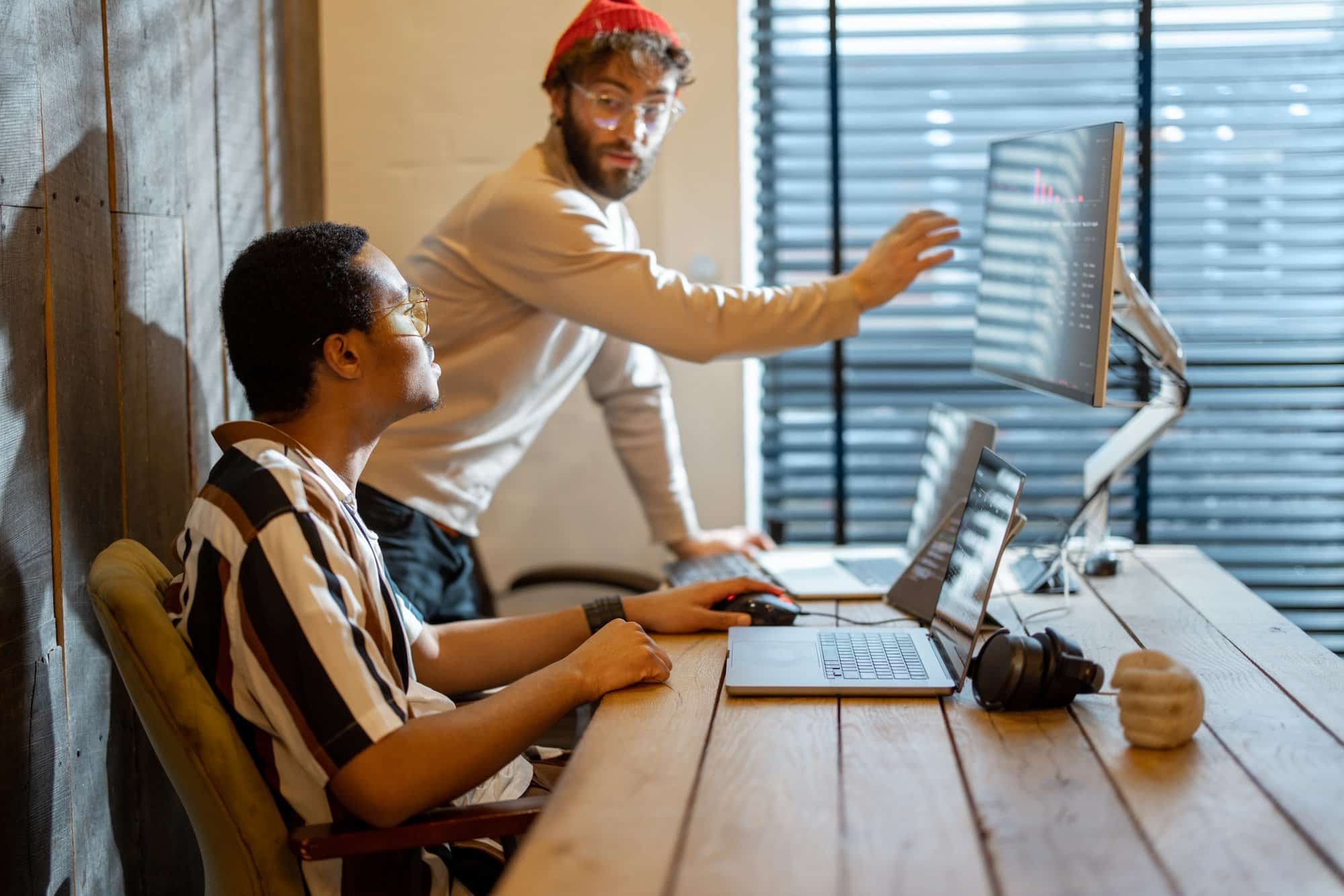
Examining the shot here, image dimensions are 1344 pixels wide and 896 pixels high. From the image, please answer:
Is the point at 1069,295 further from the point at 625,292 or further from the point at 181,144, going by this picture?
the point at 181,144

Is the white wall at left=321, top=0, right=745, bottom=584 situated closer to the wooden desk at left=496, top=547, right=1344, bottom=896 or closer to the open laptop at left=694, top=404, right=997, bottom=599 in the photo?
the open laptop at left=694, top=404, right=997, bottom=599

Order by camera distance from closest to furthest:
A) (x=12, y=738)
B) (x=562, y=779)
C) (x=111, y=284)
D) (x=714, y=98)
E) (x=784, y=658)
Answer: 1. (x=562, y=779)
2. (x=12, y=738)
3. (x=784, y=658)
4. (x=111, y=284)
5. (x=714, y=98)

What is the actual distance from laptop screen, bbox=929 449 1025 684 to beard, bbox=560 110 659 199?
903 millimetres

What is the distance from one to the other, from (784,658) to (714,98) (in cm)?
171

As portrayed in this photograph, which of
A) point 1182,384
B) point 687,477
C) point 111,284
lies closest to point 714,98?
point 687,477

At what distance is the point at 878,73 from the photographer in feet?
10.3

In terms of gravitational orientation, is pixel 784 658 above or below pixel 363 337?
below

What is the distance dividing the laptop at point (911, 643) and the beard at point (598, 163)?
0.90 meters

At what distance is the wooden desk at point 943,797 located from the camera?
108cm

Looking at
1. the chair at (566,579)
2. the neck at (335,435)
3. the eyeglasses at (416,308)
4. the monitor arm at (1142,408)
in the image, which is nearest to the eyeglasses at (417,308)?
the eyeglasses at (416,308)

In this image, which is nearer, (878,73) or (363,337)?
(363,337)

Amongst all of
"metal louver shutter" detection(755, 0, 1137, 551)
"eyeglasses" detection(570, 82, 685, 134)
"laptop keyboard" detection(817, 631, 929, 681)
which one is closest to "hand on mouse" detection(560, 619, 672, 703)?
"laptop keyboard" detection(817, 631, 929, 681)

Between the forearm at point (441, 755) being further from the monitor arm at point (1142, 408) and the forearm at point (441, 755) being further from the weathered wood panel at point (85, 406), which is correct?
the monitor arm at point (1142, 408)

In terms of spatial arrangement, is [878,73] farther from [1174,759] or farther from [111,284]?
[1174,759]
